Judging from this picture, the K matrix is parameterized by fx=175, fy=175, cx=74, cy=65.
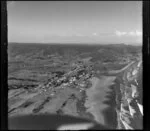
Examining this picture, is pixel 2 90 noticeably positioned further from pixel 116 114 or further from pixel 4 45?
pixel 116 114

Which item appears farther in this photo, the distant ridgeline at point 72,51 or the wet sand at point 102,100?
the distant ridgeline at point 72,51

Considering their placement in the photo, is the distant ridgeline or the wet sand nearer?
the wet sand

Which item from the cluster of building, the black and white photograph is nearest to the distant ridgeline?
the black and white photograph

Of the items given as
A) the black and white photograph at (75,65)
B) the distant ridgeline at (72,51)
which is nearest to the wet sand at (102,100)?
the black and white photograph at (75,65)

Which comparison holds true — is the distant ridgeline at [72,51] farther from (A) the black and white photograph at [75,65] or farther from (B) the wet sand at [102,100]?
(B) the wet sand at [102,100]

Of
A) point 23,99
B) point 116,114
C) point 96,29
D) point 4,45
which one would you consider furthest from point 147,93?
point 4,45

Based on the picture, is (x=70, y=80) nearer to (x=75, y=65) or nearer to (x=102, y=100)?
(x=75, y=65)

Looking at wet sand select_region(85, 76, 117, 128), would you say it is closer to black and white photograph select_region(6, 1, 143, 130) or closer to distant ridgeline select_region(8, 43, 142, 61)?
black and white photograph select_region(6, 1, 143, 130)

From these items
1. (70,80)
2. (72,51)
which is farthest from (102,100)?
(72,51)
